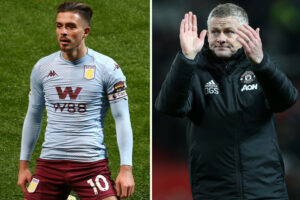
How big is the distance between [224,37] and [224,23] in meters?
0.09

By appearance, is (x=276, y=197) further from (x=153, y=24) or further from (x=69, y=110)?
(x=153, y=24)

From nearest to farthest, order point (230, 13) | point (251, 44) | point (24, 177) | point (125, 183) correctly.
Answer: point (251, 44) → point (230, 13) → point (125, 183) → point (24, 177)

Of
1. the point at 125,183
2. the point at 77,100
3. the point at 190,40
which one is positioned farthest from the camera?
the point at 77,100

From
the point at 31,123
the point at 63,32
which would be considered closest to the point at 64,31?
the point at 63,32

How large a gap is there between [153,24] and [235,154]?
257 centimetres

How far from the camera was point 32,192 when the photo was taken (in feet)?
13.1

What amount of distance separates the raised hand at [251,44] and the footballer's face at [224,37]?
23cm

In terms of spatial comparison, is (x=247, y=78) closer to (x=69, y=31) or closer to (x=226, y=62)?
(x=226, y=62)

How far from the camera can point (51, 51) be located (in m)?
8.70

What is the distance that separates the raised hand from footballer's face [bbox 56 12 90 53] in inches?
43.9

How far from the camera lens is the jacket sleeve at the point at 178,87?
3.34m

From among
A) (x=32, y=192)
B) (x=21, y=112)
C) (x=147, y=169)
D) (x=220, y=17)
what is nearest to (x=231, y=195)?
(x=220, y=17)

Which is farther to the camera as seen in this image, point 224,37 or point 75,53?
point 75,53

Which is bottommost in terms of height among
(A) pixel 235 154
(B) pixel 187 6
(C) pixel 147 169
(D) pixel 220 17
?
(C) pixel 147 169
